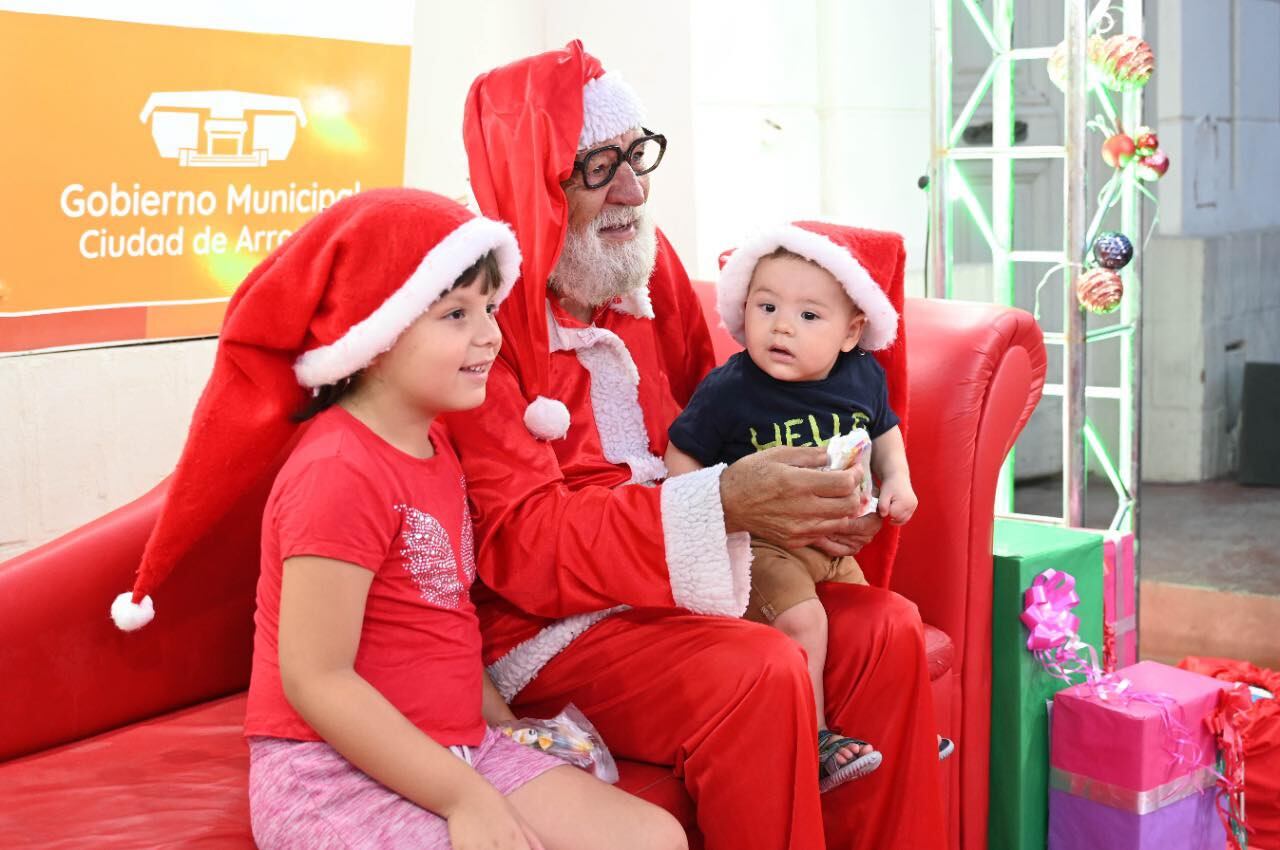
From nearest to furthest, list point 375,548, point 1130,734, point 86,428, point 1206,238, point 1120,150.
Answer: point 375,548, point 1130,734, point 86,428, point 1120,150, point 1206,238

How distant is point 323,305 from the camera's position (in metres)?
1.81

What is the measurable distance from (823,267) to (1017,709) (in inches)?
39.9

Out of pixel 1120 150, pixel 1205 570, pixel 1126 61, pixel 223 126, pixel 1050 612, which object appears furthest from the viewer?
pixel 1205 570

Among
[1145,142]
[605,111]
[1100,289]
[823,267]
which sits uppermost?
[1145,142]

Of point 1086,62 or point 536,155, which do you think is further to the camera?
point 1086,62

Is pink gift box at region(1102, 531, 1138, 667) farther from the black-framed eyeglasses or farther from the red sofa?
the black-framed eyeglasses

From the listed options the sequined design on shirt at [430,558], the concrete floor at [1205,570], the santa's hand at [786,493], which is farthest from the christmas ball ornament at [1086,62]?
the sequined design on shirt at [430,558]

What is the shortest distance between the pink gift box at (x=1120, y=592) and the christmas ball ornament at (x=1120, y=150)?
114cm

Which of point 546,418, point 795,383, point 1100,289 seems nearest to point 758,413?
point 795,383

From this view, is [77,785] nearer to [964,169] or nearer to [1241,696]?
[1241,696]

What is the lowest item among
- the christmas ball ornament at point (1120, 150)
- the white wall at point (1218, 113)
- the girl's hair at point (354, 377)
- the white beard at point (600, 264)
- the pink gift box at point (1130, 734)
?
the pink gift box at point (1130, 734)

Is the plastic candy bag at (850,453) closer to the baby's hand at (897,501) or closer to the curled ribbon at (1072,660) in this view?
the baby's hand at (897,501)

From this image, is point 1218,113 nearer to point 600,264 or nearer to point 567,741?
point 600,264

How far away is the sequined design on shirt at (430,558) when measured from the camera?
1784 millimetres
